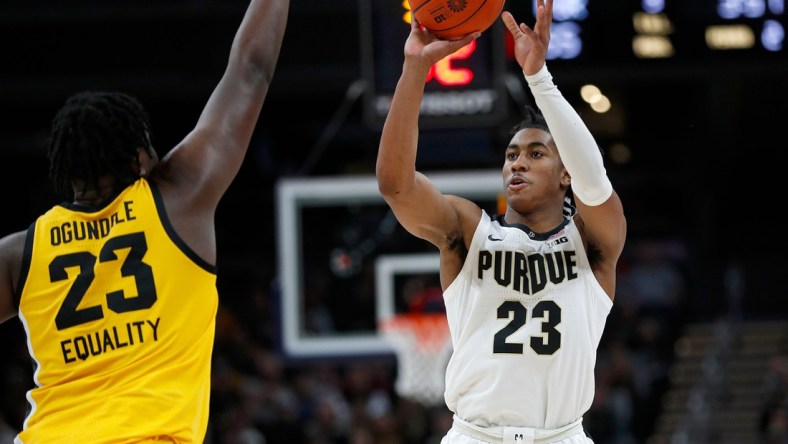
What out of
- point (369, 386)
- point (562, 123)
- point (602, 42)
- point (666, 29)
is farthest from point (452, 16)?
point (369, 386)

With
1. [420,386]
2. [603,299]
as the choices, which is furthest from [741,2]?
[603,299]

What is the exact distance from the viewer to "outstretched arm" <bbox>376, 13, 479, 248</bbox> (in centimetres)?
451

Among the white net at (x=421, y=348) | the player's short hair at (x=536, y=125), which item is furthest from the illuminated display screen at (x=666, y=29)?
the player's short hair at (x=536, y=125)

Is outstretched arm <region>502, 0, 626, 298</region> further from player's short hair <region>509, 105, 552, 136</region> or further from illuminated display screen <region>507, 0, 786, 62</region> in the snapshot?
illuminated display screen <region>507, 0, 786, 62</region>

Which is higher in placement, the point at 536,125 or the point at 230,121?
the point at 230,121

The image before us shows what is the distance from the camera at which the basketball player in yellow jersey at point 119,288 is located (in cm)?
375

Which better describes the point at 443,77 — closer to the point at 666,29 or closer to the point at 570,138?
the point at 666,29

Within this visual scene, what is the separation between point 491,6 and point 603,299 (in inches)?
47.7

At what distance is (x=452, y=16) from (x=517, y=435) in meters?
1.56

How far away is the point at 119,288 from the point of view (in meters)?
3.78

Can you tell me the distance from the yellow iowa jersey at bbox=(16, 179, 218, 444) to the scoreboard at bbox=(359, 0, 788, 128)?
6150 mm

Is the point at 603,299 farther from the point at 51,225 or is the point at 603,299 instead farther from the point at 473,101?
the point at 473,101

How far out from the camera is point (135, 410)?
3699 millimetres

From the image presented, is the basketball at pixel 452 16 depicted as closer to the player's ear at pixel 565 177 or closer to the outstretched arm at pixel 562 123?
the outstretched arm at pixel 562 123
